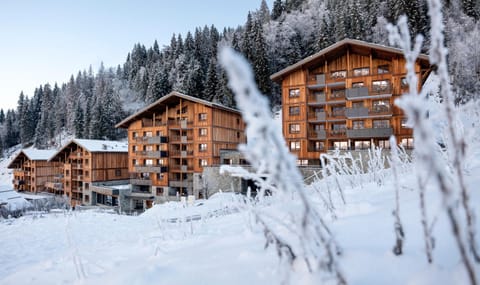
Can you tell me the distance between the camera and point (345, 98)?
84.8 ft

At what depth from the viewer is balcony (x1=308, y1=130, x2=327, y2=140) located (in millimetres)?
26578

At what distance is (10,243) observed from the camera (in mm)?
9531

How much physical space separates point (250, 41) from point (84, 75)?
248 ft

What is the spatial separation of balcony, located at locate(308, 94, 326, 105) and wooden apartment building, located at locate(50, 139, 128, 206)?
2775 cm

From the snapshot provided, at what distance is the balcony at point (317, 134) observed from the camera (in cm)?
2658

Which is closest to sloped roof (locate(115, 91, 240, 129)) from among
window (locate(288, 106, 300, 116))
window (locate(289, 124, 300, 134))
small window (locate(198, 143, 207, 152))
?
small window (locate(198, 143, 207, 152))

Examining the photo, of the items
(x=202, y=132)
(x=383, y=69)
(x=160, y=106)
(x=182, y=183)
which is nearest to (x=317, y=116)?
(x=383, y=69)

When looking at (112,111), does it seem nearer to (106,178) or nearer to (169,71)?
(169,71)

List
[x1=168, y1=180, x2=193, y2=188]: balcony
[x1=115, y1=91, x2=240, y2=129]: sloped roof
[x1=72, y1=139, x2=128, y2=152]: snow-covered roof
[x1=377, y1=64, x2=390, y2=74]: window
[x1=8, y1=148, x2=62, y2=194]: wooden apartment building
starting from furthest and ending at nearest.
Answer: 1. [x1=8, y1=148, x2=62, y2=194]: wooden apartment building
2. [x1=72, y1=139, x2=128, y2=152]: snow-covered roof
3. [x1=168, y1=180, x2=193, y2=188]: balcony
4. [x1=115, y1=91, x2=240, y2=129]: sloped roof
5. [x1=377, y1=64, x2=390, y2=74]: window

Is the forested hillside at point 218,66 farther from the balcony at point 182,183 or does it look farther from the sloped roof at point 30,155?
the balcony at point 182,183

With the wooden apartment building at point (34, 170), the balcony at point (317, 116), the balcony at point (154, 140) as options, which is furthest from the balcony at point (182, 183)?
the wooden apartment building at point (34, 170)

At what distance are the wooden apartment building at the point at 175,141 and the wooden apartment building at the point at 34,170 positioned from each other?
72.8 feet

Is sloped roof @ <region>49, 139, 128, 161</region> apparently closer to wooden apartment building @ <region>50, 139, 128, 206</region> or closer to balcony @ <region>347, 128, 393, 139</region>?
wooden apartment building @ <region>50, 139, 128, 206</region>

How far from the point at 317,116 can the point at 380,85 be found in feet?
19.9
